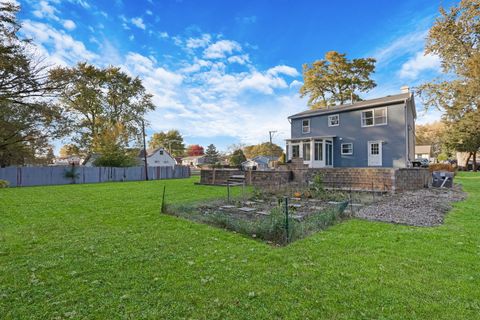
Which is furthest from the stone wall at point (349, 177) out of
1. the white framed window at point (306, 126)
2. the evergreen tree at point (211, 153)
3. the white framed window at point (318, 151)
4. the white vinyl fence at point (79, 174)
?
the evergreen tree at point (211, 153)

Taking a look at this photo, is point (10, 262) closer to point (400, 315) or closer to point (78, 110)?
point (400, 315)

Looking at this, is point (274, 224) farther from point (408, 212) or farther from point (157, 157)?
point (157, 157)

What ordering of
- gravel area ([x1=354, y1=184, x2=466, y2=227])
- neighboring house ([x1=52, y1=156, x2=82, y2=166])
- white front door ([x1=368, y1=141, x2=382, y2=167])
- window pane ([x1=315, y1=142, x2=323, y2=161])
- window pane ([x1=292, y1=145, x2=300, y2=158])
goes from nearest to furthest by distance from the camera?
gravel area ([x1=354, y1=184, x2=466, y2=227]), white front door ([x1=368, y1=141, x2=382, y2=167]), window pane ([x1=315, y1=142, x2=323, y2=161]), window pane ([x1=292, y1=145, x2=300, y2=158]), neighboring house ([x1=52, y1=156, x2=82, y2=166])

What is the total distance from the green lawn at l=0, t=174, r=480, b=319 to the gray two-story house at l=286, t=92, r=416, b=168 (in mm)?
11929

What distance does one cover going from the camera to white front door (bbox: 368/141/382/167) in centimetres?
1612

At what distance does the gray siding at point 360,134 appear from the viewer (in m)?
15.3

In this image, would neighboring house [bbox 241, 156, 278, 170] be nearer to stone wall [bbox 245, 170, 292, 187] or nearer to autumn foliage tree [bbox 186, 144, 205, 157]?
stone wall [bbox 245, 170, 292, 187]

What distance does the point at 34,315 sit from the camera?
2125mm

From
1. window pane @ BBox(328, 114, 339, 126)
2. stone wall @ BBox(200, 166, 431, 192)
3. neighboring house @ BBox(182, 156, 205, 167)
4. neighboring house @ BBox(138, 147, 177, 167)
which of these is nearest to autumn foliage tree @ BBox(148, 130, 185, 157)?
neighboring house @ BBox(182, 156, 205, 167)

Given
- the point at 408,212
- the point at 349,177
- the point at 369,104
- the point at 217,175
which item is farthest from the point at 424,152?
the point at 408,212

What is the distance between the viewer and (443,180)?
1229cm

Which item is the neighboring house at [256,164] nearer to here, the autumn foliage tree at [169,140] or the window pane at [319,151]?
the window pane at [319,151]

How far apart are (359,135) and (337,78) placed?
39.3 feet

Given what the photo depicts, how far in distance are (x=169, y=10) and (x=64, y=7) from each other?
4.10m
